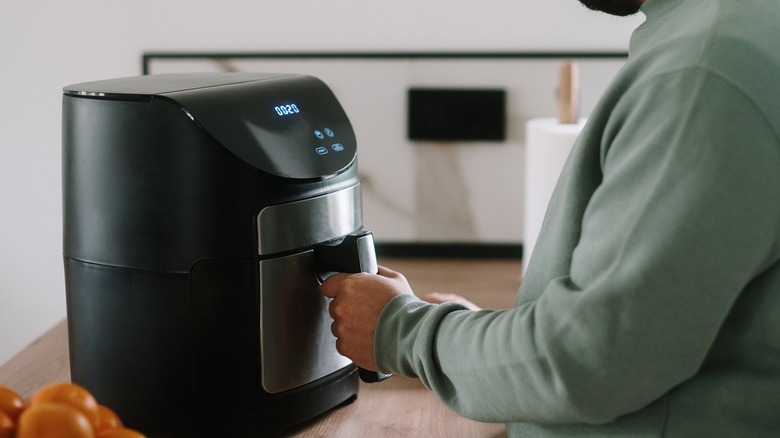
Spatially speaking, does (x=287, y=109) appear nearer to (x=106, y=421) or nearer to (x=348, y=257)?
(x=348, y=257)

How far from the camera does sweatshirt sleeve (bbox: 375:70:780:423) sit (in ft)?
1.52

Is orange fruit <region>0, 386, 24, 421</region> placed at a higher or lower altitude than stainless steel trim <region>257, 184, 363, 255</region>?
lower

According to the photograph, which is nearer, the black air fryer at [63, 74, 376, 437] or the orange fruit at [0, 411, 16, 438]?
the orange fruit at [0, 411, 16, 438]

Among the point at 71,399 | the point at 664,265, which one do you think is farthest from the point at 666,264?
the point at 71,399

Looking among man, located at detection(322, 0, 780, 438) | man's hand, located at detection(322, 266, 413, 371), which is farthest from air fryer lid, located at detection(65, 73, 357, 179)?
man, located at detection(322, 0, 780, 438)

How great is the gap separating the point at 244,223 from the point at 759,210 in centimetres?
40

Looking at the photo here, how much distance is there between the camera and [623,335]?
488mm

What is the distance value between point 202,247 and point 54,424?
0.22 meters

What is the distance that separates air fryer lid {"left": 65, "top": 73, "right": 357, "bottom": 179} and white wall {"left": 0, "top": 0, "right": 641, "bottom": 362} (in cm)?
71

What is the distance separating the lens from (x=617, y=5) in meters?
0.66

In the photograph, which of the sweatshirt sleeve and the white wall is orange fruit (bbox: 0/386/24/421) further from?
the white wall

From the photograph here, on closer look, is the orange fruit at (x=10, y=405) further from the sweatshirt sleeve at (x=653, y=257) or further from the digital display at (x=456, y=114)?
the digital display at (x=456, y=114)

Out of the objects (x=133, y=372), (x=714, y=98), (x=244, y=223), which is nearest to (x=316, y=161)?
(x=244, y=223)

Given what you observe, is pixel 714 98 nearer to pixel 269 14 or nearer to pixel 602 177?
pixel 602 177
